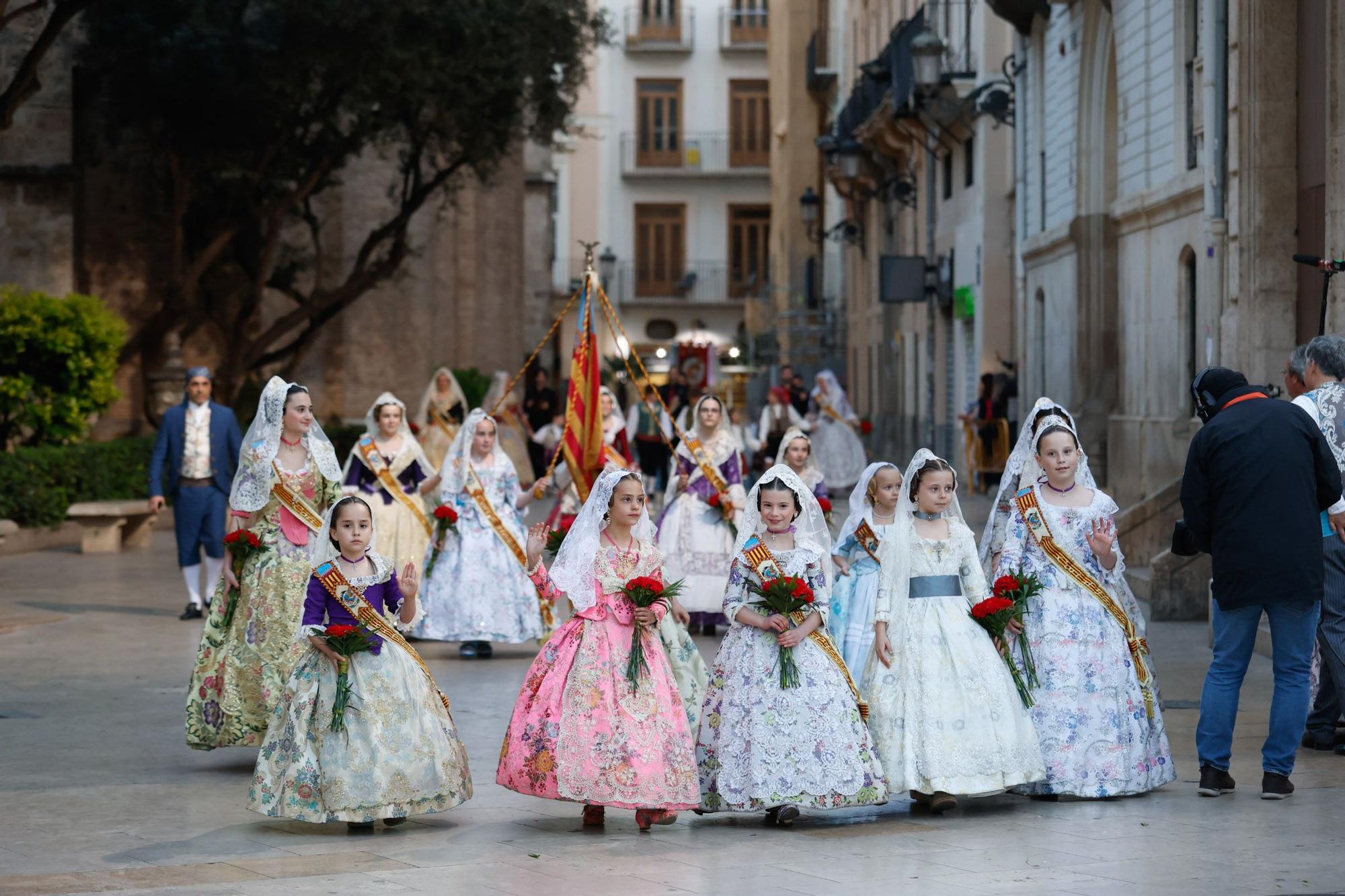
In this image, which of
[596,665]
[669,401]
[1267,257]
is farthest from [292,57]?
[596,665]

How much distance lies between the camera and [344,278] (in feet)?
107

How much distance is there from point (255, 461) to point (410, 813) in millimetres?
2864

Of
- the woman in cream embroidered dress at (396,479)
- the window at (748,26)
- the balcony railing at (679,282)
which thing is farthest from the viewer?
the window at (748,26)

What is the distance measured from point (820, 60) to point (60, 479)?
110ft

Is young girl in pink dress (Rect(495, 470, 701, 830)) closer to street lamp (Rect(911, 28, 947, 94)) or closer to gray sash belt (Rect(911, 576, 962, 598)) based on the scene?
gray sash belt (Rect(911, 576, 962, 598))

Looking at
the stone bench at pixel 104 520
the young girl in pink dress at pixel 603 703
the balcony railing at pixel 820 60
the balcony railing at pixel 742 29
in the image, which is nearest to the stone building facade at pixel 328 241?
the stone bench at pixel 104 520

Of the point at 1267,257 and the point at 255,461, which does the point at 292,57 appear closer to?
the point at 1267,257

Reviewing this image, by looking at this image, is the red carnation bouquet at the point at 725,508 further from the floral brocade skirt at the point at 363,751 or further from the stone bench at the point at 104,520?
the stone bench at the point at 104,520

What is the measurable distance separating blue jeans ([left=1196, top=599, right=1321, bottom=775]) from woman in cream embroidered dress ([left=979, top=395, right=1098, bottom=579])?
0.92 metres

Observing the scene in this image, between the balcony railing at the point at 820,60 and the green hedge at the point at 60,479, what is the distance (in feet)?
101

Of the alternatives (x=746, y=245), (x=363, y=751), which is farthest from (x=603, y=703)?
(x=746, y=245)

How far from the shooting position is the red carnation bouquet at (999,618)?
8.38 meters

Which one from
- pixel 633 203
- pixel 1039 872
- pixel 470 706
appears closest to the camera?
pixel 1039 872

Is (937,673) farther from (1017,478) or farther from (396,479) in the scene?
(396,479)
